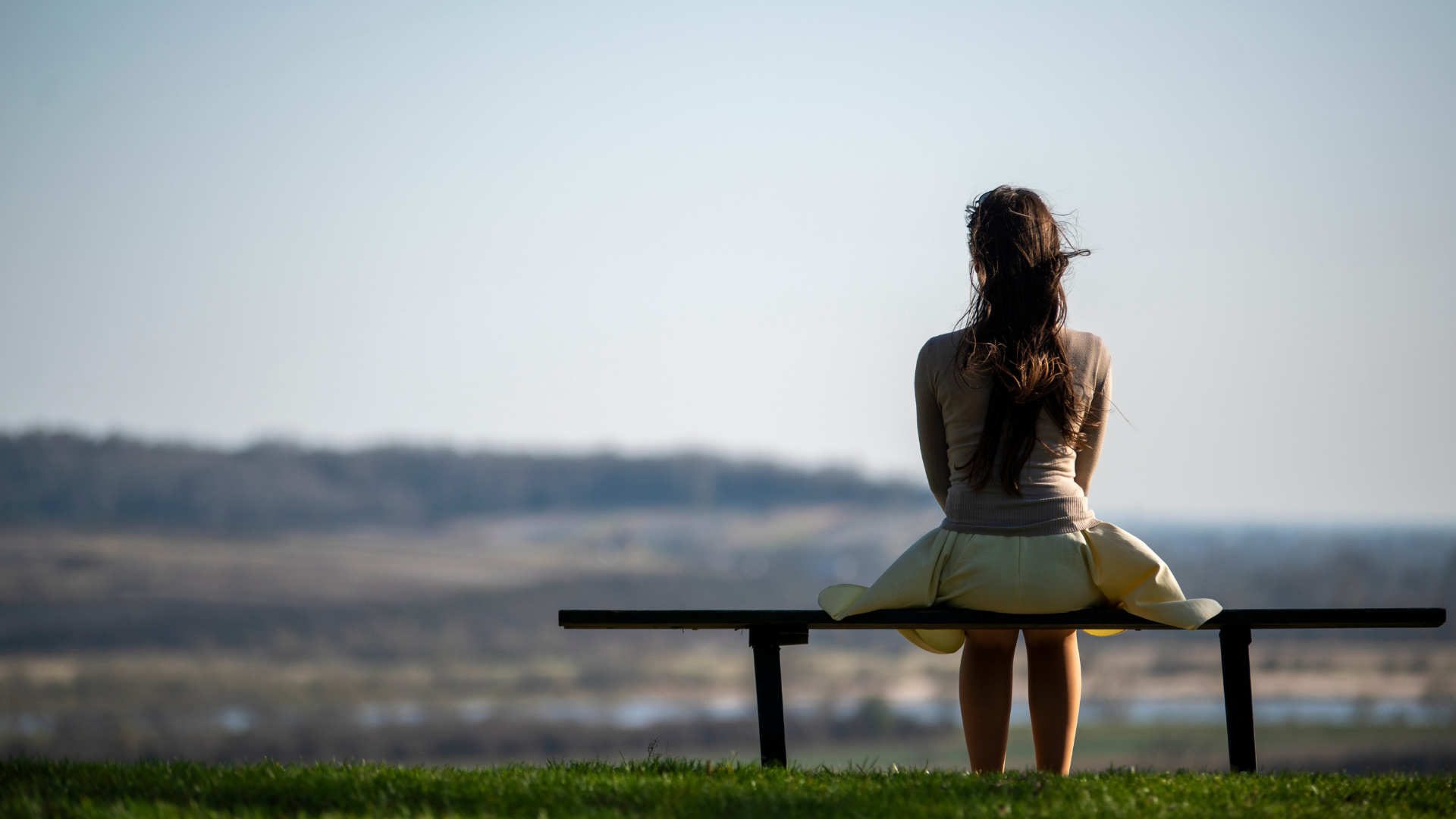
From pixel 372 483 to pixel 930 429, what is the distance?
17710 cm

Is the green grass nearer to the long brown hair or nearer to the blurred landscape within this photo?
the long brown hair

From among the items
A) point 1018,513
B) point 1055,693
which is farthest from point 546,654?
point 1018,513

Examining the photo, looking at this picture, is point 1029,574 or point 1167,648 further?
point 1167,648

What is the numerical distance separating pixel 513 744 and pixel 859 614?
115 m

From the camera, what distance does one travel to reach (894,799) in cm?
367

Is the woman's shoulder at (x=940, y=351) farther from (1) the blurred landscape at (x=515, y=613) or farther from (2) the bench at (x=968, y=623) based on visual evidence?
(1) the blurred landscape at (x=515, y=613)

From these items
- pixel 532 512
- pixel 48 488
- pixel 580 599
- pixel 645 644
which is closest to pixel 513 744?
pixel 580 599

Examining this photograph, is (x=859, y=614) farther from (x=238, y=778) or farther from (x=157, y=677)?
(x=157, y=677)

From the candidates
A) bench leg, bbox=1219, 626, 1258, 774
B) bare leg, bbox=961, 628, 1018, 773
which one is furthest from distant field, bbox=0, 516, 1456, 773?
bare leg, bbox=961, 628, 1018, 773

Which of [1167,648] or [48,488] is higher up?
[48,488]

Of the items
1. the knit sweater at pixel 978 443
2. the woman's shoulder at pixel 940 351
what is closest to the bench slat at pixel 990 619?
the knit sweater at pixel 978 443

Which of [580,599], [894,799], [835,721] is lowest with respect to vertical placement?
[835,721]

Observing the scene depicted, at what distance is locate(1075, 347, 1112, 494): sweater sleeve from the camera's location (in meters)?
4.48

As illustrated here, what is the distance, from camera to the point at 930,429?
454 cm
